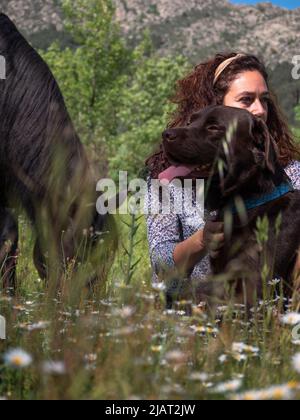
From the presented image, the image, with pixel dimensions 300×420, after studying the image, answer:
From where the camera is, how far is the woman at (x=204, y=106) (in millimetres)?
3773

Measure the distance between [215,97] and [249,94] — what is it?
279 millimetres

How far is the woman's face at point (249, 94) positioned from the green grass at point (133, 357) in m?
1.68


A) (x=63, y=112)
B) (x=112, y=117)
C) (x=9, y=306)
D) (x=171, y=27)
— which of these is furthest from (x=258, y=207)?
(x=171, y=27)

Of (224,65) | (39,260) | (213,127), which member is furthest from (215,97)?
(39,260)

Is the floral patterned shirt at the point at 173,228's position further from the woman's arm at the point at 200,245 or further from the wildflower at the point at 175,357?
the wildflower at the point at 175,357

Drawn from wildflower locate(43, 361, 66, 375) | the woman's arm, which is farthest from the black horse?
wildflower locate(43, 361, 66, 375)

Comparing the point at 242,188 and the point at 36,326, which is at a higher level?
the point at 242,188

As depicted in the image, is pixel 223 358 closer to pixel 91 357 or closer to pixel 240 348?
pixel 240 348

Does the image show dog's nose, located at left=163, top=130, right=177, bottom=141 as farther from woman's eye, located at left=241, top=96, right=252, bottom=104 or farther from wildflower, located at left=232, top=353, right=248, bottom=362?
→ wildflower, located at left=232, top=353, right=248, bottom=362

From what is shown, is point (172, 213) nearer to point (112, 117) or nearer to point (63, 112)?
point (63, 112)

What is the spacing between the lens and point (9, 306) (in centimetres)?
238

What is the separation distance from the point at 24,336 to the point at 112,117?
3087 centimetres

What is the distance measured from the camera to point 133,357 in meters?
1.74

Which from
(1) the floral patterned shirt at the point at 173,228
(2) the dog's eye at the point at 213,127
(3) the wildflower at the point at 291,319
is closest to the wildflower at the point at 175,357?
(3) the wildflower at the point at 291,319
